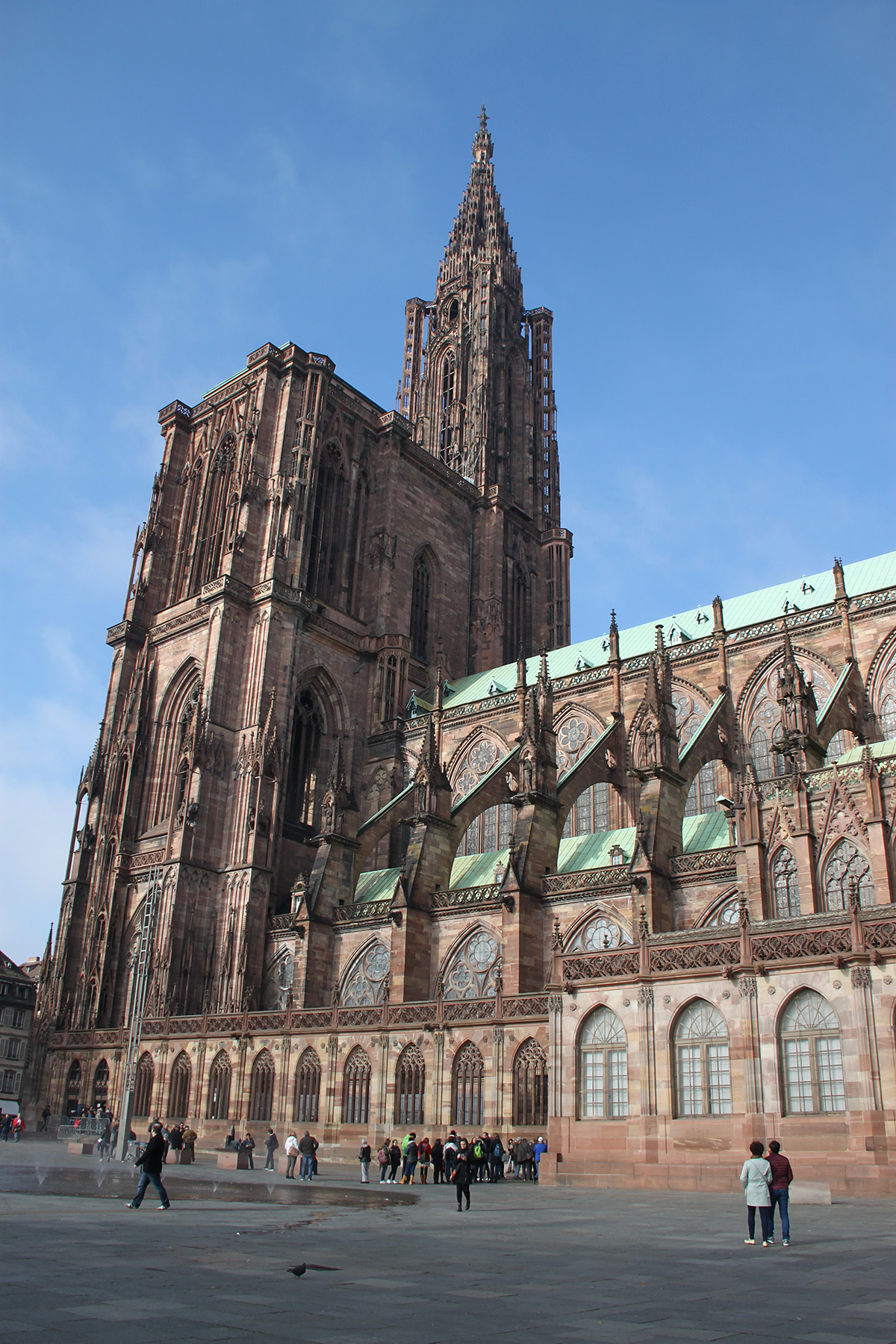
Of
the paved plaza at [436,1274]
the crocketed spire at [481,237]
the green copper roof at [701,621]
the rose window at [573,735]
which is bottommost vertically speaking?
the paved plaza at [436,1274]

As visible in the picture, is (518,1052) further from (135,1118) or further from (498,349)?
(498,349)

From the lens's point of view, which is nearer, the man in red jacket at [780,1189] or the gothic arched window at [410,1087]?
the man in red jacket at [780,1189]

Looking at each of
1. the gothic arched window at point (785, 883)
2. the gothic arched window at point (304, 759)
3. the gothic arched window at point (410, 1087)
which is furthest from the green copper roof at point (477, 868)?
the gothic arched window at point (785, 883)

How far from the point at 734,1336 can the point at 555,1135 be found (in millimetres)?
16071

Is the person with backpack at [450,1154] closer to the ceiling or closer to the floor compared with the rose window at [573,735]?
closer to the floor

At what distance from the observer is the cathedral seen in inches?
787

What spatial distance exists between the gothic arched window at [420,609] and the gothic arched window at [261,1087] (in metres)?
24.2

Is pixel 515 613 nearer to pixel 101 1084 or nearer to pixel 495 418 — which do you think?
pixel 495 418

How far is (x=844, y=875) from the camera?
26703 millimetres

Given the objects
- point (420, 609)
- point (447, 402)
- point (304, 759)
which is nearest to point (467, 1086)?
point (304, 759)

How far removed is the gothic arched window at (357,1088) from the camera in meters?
31.0

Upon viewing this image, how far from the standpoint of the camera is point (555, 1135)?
2142 centimetres

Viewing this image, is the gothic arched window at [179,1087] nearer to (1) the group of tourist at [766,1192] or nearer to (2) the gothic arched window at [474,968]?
(2) the gothic arched window at [474,968]

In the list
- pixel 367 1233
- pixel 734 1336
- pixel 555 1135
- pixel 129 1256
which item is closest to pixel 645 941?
pixel 555 1135
